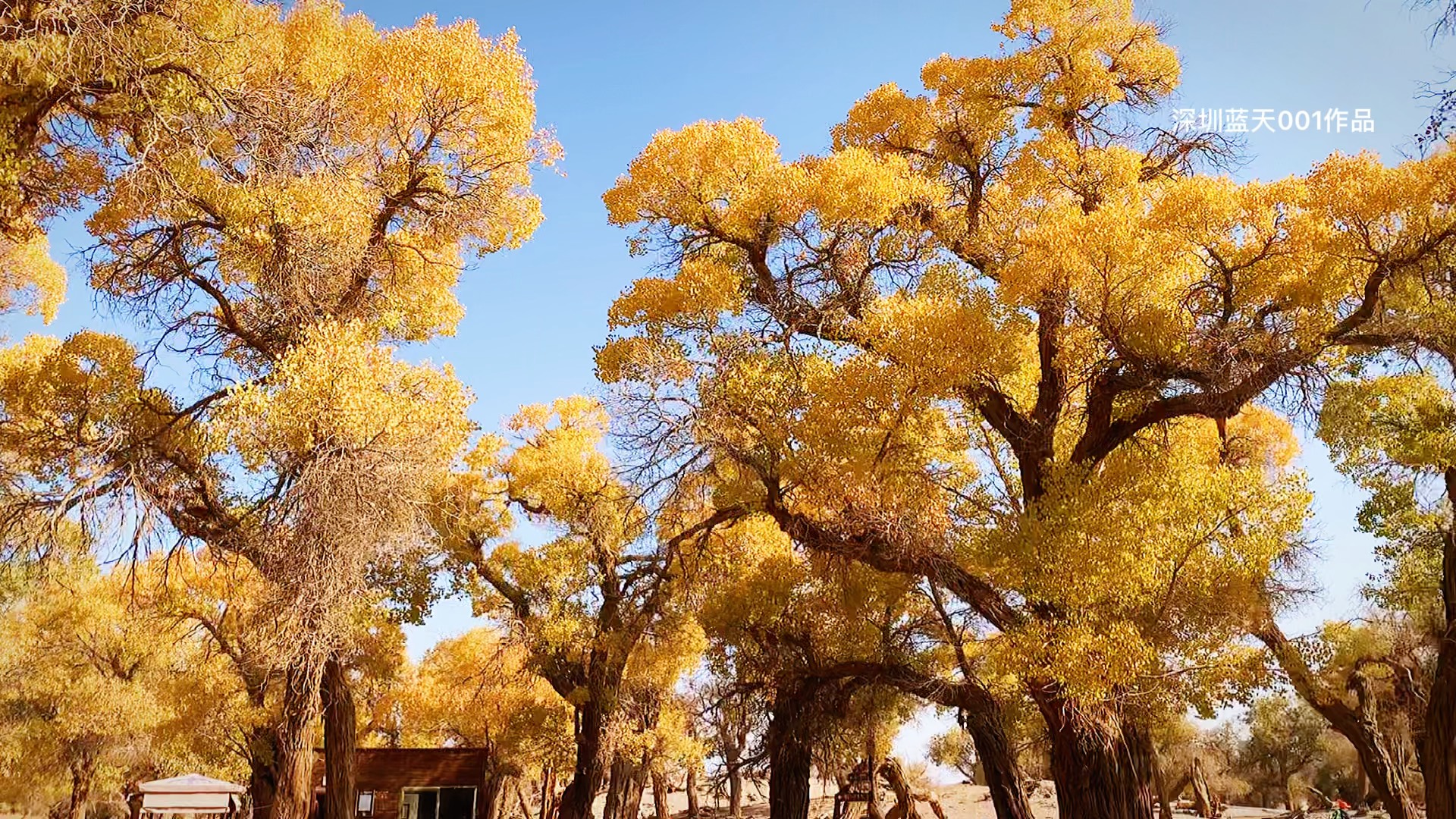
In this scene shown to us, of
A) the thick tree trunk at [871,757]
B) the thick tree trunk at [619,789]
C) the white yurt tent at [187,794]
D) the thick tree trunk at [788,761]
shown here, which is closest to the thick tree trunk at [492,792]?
the thick tree trunk at [619,789]

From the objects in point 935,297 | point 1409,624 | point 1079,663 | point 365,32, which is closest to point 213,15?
Answer: point 365,32

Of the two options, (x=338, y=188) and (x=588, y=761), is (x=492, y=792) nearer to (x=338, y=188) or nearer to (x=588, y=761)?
(x=588, y=761)

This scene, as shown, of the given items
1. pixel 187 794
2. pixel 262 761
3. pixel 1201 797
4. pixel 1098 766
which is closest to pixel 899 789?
pixel 1098 766

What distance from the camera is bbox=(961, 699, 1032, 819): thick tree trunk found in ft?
50.6

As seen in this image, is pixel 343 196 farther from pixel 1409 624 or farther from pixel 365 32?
pixel 1409 624

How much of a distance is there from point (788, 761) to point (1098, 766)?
21.5 feet

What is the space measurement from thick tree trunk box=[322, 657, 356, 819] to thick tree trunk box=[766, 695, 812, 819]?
22.4ft

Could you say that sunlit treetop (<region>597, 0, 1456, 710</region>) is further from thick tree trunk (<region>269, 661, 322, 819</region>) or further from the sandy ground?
the sandy ground

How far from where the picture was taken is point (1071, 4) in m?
14.9

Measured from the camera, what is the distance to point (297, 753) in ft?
42.5

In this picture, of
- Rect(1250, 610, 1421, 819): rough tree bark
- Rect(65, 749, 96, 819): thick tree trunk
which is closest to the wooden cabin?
Rect(65, 749, 96, 819): thick tree trunk

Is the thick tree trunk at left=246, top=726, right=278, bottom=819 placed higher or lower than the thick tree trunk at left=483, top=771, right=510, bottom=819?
higher

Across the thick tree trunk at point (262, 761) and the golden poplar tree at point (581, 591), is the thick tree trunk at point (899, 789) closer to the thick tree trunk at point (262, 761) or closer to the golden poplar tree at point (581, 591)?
the golden poplar tree at point (581, 591)

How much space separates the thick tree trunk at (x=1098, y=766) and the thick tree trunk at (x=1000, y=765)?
3251mm
